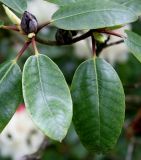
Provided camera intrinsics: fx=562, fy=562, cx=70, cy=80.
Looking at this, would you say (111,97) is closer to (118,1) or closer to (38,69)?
(38,69)

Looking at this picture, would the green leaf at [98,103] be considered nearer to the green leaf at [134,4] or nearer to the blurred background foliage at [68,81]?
the green leaf at [134,4]

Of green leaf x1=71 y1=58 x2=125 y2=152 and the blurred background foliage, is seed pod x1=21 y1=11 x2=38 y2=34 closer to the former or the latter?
green leaf x1=71 y1=58 x2=125 y2=152

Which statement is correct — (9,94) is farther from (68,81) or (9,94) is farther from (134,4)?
(68,81)

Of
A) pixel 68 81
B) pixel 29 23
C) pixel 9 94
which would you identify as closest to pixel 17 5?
pixel 29 23

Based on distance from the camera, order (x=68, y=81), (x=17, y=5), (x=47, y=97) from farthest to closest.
Answer: (x=68, y=81), (x=17, y=5), (x=47, y=97)

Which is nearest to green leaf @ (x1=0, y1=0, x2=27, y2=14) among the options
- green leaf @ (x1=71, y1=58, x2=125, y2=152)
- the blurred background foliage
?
green leaf @ (x1=71, y1=58, x2=125, y2=152)

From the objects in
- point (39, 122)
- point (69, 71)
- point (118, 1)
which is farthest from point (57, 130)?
point (69, 71)

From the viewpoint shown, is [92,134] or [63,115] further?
[92,134]

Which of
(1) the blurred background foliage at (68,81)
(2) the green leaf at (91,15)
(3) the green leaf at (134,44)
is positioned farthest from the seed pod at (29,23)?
(1) the blurred background foliage at (68,81)
